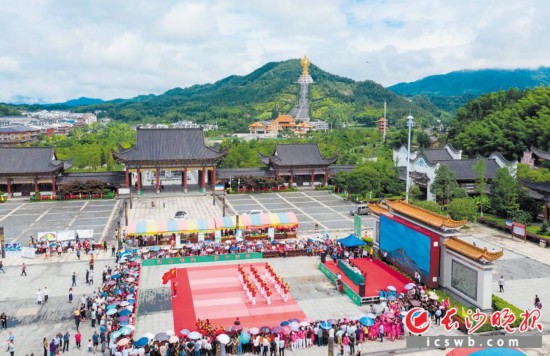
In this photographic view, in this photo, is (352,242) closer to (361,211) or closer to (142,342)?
(361,211)

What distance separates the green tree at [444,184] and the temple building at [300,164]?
1732 centimetres

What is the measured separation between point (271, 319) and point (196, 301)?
467 centimetres

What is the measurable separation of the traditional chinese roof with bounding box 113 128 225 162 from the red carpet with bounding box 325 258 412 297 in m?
31.1

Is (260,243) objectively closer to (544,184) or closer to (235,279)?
(235,279)

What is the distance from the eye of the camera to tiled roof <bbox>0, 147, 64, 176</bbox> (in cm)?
5478

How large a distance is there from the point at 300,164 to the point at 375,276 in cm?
3381

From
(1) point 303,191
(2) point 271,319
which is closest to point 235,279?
(2) point 271,319

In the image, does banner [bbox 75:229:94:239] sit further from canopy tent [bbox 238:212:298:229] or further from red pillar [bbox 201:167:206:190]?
red pillar [bbox 201:167:206:190]

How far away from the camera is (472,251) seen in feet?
82.5

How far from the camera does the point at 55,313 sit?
24.3 meters

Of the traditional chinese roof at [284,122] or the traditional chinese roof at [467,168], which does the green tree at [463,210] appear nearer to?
the traditional chinese roof at [467,168]

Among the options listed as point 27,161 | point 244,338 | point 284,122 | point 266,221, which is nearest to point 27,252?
point 266,221

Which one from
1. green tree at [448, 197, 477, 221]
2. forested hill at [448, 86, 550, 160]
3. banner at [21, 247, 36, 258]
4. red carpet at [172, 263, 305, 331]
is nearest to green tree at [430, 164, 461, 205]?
green tree at [448, 197, 477, 221]

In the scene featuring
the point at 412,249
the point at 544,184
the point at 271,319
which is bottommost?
the point at 271,319
